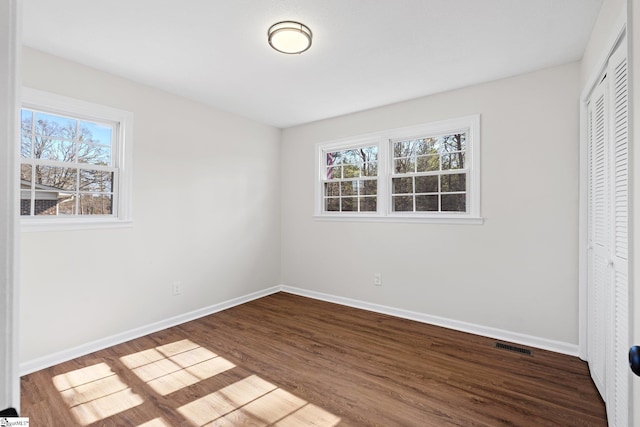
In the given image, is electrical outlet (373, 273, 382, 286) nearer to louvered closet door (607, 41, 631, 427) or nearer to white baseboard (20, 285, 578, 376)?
white baseboard (20, 285, 578, 376)

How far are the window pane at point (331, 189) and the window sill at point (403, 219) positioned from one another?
0.34 meters

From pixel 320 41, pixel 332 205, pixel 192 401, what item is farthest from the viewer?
pixel 332 205

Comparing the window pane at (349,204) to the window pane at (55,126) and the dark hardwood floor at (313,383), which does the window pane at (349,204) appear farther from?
the window pane at (55,126)

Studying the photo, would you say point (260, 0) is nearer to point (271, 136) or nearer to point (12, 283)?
point (12, 283)

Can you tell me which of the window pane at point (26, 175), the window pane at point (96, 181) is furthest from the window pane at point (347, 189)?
the window pane at point (26, 175)

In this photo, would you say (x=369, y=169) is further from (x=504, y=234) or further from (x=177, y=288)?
(x=177, y=288)

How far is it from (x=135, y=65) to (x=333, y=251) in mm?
3041

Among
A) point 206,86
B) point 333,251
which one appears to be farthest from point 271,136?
point 333,251

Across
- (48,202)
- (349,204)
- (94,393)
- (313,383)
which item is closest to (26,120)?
(48,202)

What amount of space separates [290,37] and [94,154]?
2.16 metres

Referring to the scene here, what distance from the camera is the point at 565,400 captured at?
2098 mm

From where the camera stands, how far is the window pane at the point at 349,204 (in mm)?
4262

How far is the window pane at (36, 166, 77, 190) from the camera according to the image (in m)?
2.62

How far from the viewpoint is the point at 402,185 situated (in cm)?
382
